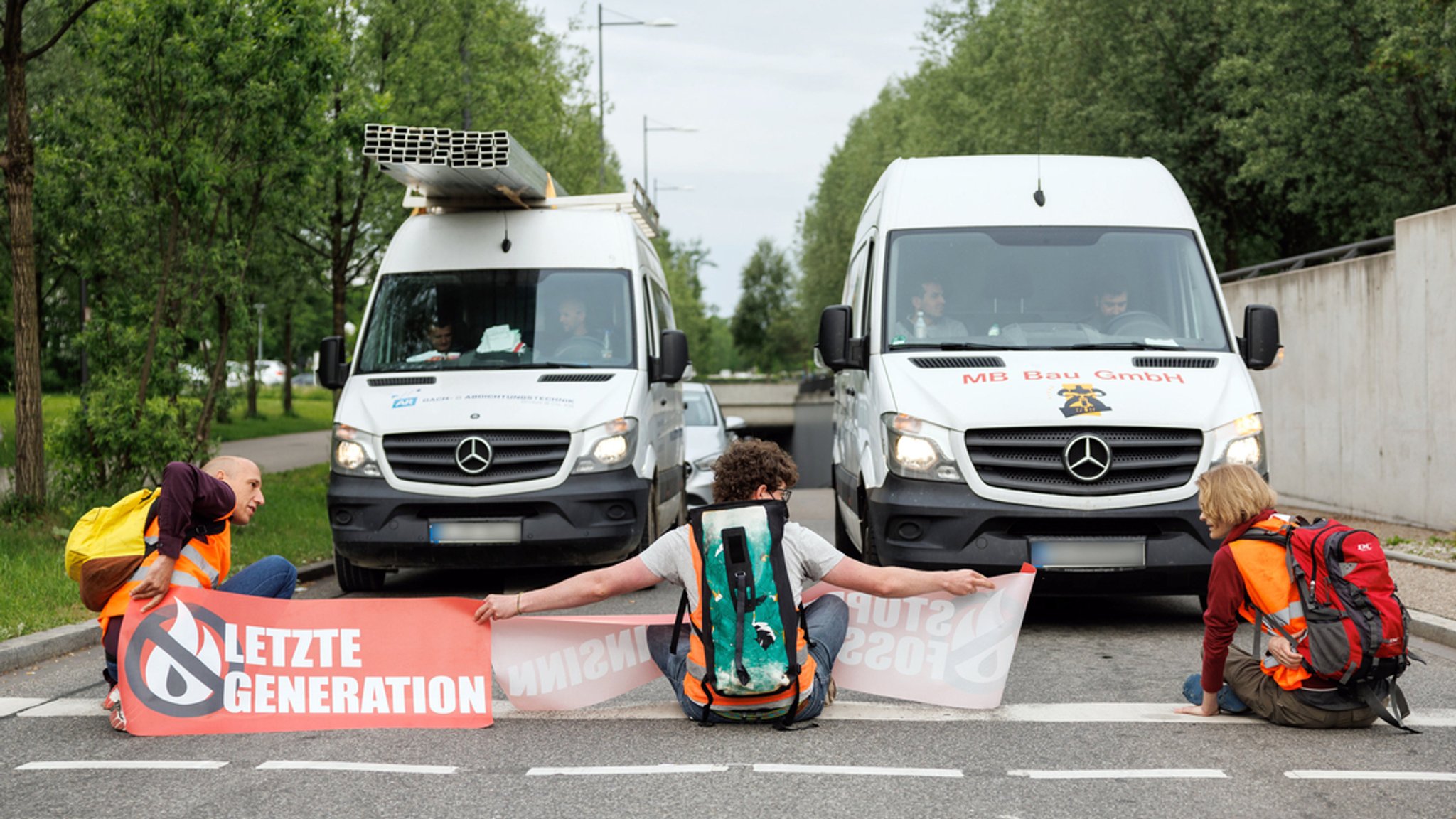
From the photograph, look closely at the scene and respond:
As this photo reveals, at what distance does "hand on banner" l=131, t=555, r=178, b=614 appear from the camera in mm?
5824

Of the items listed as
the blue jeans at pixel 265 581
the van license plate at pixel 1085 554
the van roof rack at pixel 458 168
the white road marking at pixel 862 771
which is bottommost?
the white road marking at pixel 862 771

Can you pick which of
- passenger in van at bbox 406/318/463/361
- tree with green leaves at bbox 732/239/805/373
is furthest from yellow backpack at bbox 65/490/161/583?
tree with green leaves at bbox 732/239/805/373

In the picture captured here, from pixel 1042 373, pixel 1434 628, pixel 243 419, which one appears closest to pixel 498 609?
pixel 1042 373

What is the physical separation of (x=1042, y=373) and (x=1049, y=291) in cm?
94

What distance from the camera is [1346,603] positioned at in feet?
17.7

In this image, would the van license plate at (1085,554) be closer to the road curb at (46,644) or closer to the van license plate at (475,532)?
the van license plate at (475,532)

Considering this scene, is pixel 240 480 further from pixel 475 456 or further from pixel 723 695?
pixel 475 456

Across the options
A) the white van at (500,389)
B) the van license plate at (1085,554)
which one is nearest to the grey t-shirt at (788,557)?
the van license plate at (1085,554)

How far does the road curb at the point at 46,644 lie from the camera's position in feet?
24.4

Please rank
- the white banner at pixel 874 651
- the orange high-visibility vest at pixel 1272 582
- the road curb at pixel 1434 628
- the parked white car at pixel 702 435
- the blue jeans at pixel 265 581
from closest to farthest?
the orange high-visibility vest at pixel 1272 582
the white banner at pixel 874 651
the blue jeans at pixel 265 581
the road curb at pixel 1434 628
the parked white car at pixel 702 435

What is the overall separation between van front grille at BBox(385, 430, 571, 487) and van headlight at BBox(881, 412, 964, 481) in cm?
230

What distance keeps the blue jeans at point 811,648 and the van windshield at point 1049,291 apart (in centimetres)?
292

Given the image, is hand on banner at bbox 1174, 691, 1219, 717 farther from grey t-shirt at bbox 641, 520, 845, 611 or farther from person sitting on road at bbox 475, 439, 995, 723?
grey t-shirt at bbox 641, 520, 845, 611

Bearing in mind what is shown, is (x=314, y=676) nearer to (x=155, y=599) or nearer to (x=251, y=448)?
(x=155, y=599)
